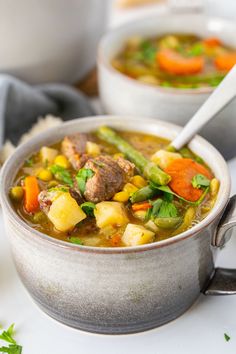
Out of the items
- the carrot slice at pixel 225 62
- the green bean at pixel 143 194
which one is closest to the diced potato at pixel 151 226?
the green bean at pixel 143 194

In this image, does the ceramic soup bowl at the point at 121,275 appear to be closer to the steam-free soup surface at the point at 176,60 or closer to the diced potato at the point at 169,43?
the steam-free soup surface at the point at 176,60

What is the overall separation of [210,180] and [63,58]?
1.39m

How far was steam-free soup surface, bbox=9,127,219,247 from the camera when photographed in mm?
1935

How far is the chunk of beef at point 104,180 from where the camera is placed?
6.59 feet

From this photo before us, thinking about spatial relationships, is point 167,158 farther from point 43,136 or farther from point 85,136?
point 43,136

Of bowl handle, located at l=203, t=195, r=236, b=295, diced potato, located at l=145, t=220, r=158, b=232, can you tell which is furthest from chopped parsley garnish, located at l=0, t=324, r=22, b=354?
bowl handle, located at l=203, t=195, r=236, b=295

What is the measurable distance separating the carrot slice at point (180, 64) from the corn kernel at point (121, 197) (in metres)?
1.16

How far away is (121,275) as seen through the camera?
5.89 feet

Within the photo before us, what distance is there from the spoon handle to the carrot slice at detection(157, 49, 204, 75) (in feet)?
2.15

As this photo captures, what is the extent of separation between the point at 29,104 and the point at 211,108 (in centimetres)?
103

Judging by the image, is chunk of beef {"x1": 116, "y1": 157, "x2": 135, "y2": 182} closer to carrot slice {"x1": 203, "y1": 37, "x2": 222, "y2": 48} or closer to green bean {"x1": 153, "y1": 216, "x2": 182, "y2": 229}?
green bean {"x1": 153, "y1": 216, "x2": 182, "y2": 229}

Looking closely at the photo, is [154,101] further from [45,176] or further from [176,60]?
[45,176]

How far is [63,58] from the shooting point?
127 inches

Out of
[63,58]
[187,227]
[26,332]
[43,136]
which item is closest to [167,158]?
[187,227]
